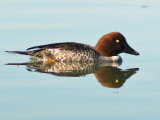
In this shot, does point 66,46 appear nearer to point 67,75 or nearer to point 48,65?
point 48,65

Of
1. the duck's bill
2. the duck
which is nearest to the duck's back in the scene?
the duck

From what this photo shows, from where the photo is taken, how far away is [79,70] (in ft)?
44.3

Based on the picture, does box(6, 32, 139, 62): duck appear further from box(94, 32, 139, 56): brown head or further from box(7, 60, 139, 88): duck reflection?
box(7, 60, 139, 88): duck reflection

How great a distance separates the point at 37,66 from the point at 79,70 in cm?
116

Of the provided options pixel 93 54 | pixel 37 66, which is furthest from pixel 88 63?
pixel 37 66

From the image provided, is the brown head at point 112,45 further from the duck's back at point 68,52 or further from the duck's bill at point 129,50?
the duck's back at point 68,52

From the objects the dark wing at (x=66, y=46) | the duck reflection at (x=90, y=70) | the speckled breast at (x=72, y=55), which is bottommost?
the duck reflection at (x=90, y=70)

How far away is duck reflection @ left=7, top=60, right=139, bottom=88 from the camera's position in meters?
12.5

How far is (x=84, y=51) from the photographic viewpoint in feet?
48.0

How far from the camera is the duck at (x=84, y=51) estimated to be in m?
14.6

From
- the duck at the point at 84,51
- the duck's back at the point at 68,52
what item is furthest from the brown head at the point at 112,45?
the duck's back at the point at 68,52

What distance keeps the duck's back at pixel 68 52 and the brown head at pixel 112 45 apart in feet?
0.85

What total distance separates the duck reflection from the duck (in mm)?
278

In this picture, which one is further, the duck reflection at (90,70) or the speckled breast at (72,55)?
the speckled breast at (72,55)
